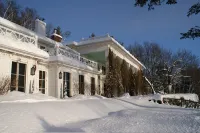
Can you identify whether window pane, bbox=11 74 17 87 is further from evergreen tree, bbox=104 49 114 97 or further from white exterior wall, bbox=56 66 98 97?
evergreen tree, bbox=104 49 114 97

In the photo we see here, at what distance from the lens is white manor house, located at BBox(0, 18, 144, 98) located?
1168 centimetres

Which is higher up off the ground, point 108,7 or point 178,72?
point 108,7

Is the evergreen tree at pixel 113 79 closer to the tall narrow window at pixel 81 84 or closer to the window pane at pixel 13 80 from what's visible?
the tall narrow window at pixel 81 84

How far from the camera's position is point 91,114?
8.34 meters

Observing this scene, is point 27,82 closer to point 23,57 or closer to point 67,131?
point 23,57

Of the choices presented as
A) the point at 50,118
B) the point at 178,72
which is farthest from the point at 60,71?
the point at 178,72

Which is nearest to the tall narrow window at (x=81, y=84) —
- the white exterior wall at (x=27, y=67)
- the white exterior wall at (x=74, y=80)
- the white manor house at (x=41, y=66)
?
the white manor house at (x=41, y=66)

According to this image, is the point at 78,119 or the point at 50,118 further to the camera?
the point at 78,119

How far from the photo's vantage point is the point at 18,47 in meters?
11.9

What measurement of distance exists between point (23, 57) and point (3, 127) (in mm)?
8145

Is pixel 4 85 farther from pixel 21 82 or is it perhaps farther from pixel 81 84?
Result: pixel 81 84

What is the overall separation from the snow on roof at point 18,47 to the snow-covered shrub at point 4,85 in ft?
5.51

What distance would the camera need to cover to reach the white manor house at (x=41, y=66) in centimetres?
1168

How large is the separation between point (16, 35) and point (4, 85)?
4.03m
